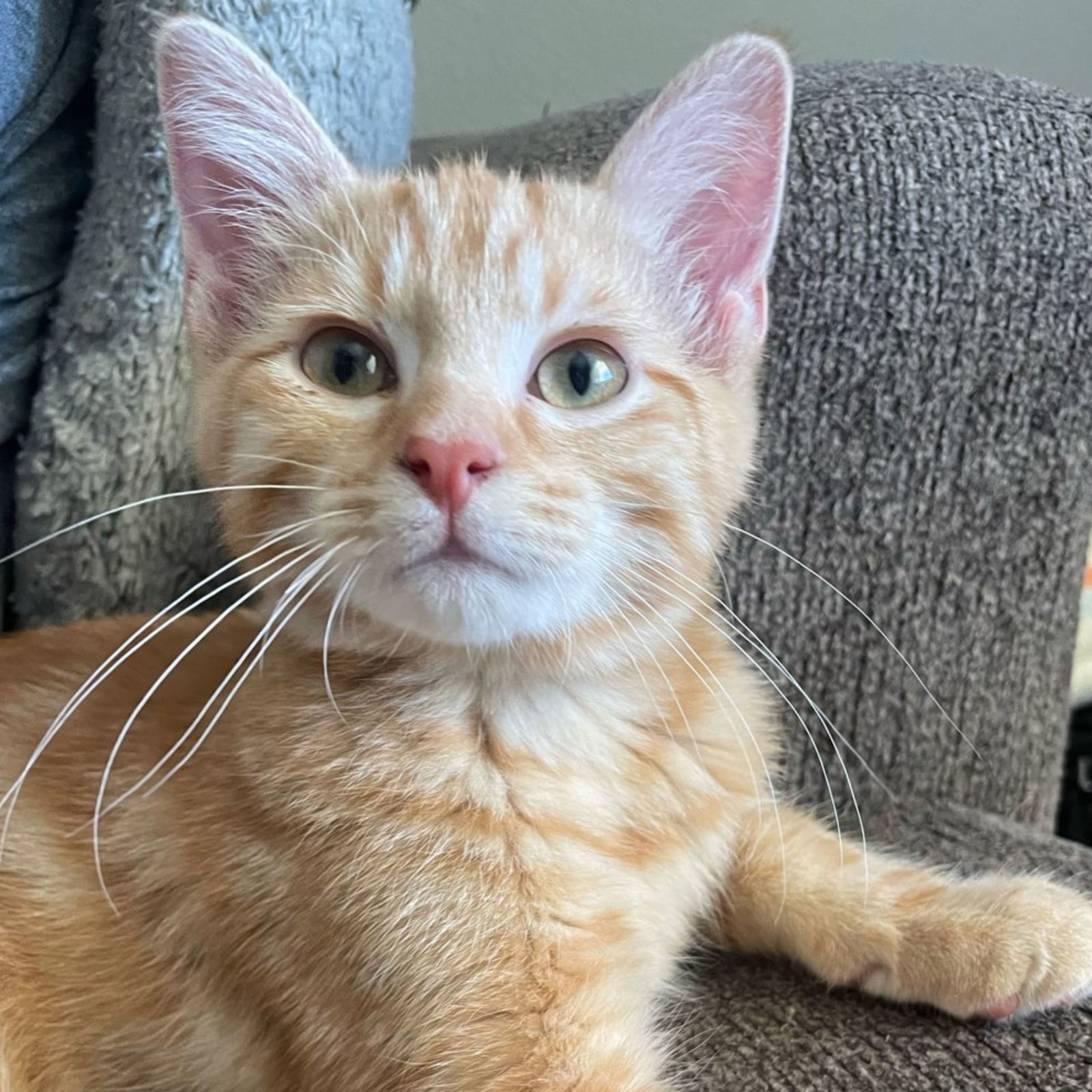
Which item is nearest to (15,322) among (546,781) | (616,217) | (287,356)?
(287,356)

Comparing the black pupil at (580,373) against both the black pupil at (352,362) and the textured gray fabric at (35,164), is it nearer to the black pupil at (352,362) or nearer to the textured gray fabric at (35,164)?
the black pupil at (352,362)

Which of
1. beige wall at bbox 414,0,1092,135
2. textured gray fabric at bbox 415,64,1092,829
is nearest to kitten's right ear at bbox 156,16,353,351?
textured gray fabric at bbox 415,64,1092,829

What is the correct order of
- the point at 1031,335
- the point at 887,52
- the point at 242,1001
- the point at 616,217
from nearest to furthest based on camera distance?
the point at 242,1001 → the point at 616,217 → the point at 1031,335 → the point at 887,52

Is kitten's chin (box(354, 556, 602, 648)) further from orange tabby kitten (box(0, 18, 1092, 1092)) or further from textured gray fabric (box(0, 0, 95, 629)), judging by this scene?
textured gray fabric (box(0, 0, 95, 629))

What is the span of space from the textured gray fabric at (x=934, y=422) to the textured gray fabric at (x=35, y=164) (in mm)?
767

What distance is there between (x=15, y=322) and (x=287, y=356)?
1.53 ft

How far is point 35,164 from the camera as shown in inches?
41.8

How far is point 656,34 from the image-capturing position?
1.77 meters

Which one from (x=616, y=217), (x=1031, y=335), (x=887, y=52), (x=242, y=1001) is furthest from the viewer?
(x=887, y=52)

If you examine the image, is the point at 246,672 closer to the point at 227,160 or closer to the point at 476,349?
the point at 476,349

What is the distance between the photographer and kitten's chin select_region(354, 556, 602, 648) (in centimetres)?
64

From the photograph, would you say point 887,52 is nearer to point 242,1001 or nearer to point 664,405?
point 664,405

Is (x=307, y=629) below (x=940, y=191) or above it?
below

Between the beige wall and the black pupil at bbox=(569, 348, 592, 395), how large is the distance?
4.04 feet
